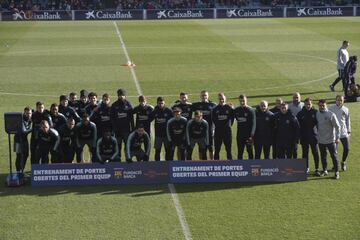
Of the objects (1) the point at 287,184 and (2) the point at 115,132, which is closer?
(1) the point at 287,184

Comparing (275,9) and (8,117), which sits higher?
(275,9)

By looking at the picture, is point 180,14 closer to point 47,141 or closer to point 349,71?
point 349,71

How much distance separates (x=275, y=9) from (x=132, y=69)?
30160 millimetres

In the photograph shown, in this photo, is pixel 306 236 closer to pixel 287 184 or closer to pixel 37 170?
pixel 287 184

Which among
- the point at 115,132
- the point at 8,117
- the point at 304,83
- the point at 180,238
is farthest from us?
the point at 304,83

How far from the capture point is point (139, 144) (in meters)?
14.1

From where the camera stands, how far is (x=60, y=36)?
43188 millimetres

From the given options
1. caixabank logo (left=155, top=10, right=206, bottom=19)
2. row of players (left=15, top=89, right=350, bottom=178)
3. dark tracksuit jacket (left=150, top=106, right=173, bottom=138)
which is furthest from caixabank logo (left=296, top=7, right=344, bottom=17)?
dark tracksuit jacket (left=150, top=106, right=173, bottom=138)

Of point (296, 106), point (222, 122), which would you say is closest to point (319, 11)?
point (296, 106)

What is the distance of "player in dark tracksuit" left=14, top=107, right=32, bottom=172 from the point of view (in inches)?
548

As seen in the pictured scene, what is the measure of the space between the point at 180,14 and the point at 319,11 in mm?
12165

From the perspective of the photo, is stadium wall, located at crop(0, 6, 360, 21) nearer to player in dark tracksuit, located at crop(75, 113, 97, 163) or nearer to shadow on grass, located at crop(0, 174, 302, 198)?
player in dark tracksuit, located at crop(75, 113, 97, 163)

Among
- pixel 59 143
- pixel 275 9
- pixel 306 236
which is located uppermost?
pixel 275 9

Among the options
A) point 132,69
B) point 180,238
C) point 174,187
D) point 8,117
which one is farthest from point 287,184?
point 132,69
